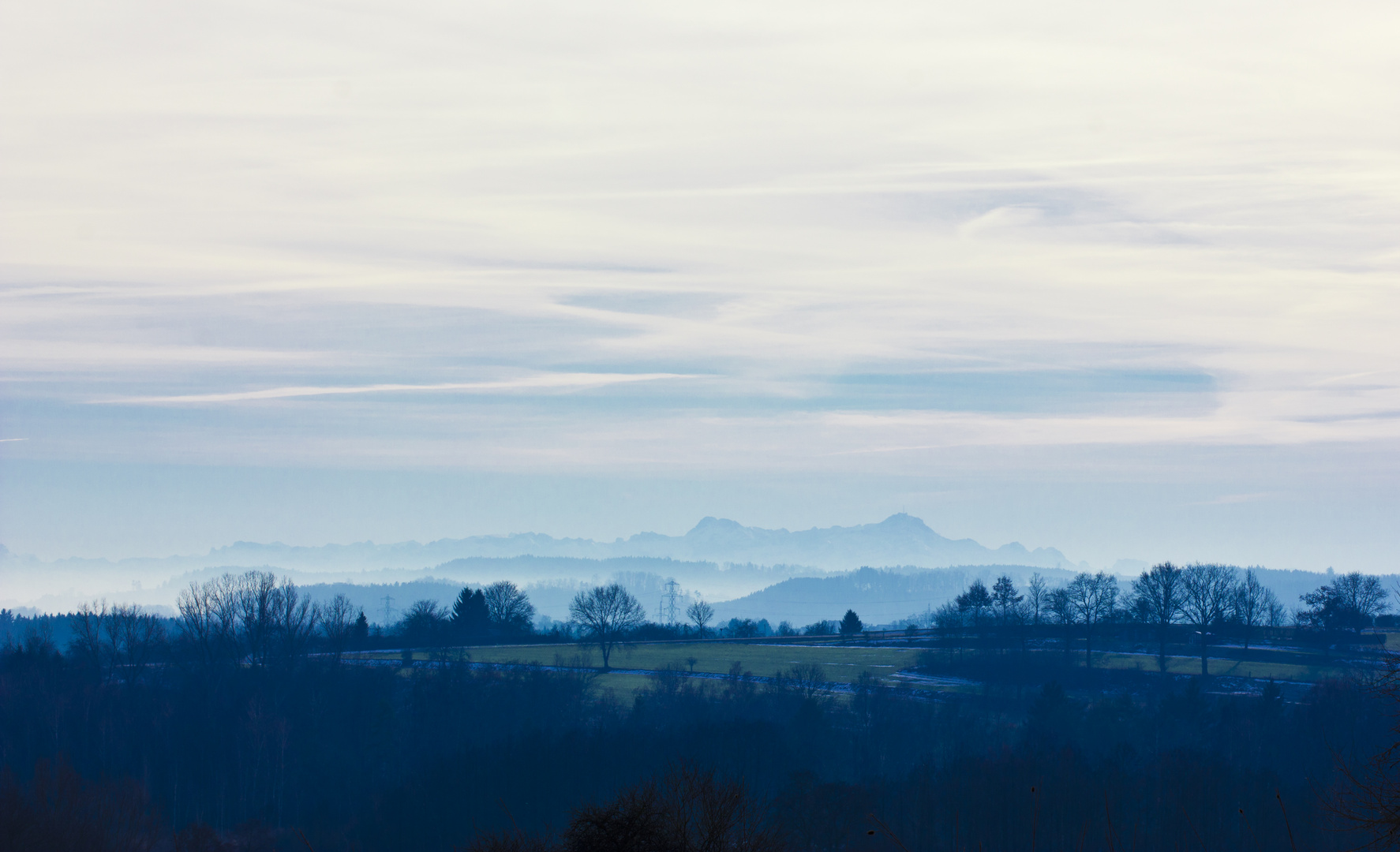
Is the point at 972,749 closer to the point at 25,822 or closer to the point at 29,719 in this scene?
the point at 25,822

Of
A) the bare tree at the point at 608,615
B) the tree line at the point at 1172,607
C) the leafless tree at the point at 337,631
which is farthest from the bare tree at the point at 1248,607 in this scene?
the leafless tree at the point at 337,631

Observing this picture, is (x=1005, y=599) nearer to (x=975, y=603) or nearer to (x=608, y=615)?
(x=975, y=603)

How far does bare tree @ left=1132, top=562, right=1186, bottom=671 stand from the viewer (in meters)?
138

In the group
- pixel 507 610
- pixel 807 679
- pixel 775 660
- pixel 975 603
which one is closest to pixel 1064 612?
pixel 975 603

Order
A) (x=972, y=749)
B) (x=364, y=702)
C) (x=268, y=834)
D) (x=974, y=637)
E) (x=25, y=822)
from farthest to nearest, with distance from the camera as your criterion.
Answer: (x=974, y=637) < (x=364, y=702) < (x=972, y=749) < (x=268, y=834) < (x=25, y=822)

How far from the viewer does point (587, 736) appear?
101 meters

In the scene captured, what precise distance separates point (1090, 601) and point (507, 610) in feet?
256

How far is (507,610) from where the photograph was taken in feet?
555

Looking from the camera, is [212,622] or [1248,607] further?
[212,622]

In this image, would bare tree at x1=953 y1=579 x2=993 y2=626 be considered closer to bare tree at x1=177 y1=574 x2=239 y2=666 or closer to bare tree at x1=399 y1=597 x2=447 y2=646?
bare tree at x1=399 y1=597 x2=447 y2=646

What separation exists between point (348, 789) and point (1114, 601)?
310ft

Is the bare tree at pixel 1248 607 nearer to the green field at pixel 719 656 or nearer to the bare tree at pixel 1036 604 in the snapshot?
the bare tree at pixel 1036 604

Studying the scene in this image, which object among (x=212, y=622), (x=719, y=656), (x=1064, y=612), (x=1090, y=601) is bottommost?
(x=719, y=656)

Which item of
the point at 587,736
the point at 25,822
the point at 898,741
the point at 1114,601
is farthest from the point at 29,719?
the point at 1114,601
